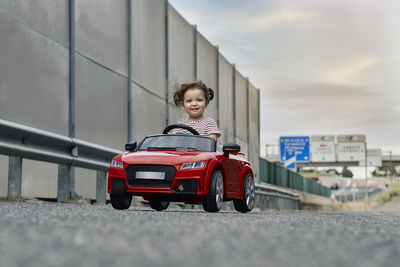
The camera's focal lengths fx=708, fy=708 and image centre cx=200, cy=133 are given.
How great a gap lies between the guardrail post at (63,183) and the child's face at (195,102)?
2065 mm

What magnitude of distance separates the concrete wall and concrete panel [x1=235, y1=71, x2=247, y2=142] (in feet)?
18.4

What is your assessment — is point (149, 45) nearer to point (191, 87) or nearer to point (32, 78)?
point (32, 78)

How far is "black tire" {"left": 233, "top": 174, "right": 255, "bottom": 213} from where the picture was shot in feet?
31.7

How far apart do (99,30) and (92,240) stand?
9.91 m

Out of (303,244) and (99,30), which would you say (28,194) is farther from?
(303,244)

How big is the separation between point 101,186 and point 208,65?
1053 centimetres

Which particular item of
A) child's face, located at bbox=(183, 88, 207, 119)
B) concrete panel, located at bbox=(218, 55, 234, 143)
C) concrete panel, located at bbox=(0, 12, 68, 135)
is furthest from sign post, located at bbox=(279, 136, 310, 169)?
child's face, located at bbox=(183, 88, 207, 119)

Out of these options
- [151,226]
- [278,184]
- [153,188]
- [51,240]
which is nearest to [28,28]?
[153,188]

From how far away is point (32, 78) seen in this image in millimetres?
10773

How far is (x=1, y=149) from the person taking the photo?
8.85 metres

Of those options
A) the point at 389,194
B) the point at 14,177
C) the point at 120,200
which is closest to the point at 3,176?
the point at 14,177

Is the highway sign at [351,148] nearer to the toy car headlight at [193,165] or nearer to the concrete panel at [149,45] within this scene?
the concrete panel at [149,45]

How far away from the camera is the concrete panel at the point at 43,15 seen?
10.4m

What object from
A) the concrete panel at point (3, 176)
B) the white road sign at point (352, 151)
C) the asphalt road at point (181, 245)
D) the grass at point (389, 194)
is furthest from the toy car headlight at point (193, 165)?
the white road sign at point (352, 151)
